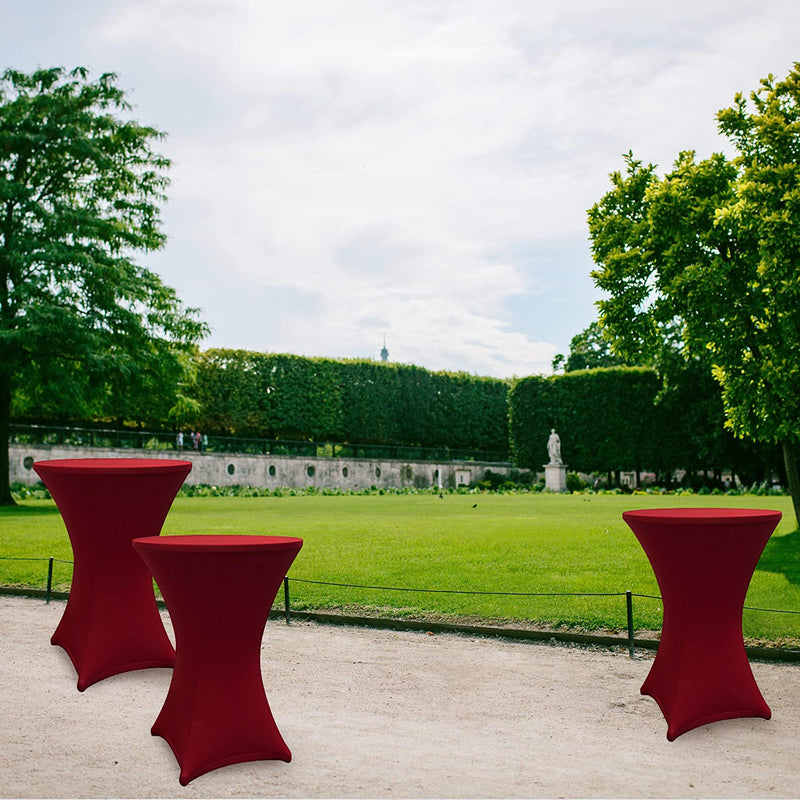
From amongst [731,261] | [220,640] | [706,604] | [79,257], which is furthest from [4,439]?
[706,604]

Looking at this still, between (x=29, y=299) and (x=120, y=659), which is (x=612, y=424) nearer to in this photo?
(x=29, y=299)

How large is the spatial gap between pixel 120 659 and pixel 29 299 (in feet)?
62.0

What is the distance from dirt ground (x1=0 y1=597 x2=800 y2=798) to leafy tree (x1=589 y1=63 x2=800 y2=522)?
24.4 feet

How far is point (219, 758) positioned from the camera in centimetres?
425

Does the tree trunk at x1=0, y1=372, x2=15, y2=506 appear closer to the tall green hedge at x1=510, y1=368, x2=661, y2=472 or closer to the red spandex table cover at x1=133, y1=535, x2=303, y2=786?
the red spandex table cover at x1=133, y1=535, x2=303, y2=786

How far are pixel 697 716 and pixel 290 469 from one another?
39938 mm

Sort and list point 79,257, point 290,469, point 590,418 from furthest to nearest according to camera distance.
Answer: point 590,418 < point 290,469 < point 79,257

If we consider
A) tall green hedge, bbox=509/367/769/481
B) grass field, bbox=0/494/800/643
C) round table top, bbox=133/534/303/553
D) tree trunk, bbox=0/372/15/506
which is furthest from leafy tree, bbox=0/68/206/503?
tall green hedge, bbox=509/367/769/481

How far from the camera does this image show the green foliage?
44.8 m

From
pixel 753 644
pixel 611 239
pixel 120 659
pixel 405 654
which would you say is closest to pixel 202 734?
pixel 120 659

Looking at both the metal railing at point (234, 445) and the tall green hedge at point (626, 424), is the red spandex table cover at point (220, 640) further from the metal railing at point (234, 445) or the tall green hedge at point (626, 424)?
the tall green hedge at point (626, 424)

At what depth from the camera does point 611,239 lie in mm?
15312

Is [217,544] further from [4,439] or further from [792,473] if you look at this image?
[4,439]

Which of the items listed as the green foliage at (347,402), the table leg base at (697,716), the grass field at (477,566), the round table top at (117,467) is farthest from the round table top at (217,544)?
the green foliage at (347,402)
